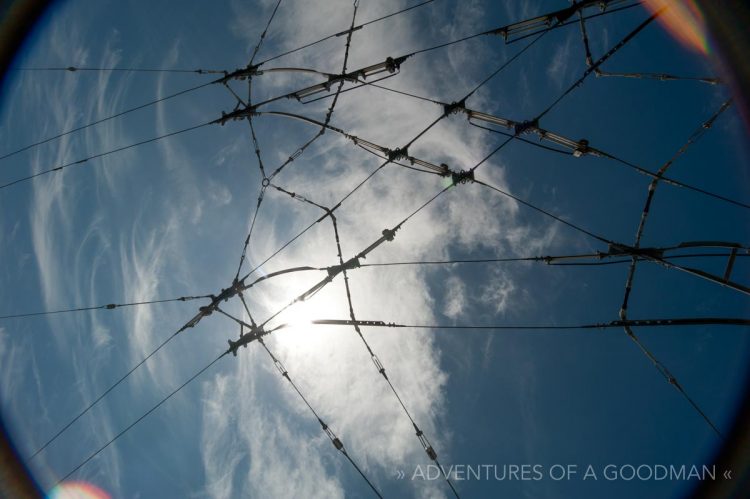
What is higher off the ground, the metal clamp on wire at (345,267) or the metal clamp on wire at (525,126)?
the metal clamp on wire at (525,126)

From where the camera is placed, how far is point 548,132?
1062cm

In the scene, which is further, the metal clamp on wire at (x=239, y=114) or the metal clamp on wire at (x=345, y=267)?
the metal clamp on wire at (x=239, y=114)

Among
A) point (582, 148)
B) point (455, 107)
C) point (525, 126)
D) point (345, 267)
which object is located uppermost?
point (455, 107)

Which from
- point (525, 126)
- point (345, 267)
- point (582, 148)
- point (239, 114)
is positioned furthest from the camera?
point (239, 114)

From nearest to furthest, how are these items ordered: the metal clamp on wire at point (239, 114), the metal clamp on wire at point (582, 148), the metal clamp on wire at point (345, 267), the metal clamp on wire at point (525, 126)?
1. the metal clamp on wire at point (582, 148)
2. the metal clamp on wire at point (525, 126)
3. the metal clamp on wire at point (345, 267)
4. the metal clamp on wire at point (239, 114)

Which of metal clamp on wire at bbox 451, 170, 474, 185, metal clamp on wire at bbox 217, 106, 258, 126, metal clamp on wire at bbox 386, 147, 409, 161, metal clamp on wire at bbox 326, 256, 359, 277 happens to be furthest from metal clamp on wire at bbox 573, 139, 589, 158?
metal clamp on wire at bbox 217, 106, 258, 126

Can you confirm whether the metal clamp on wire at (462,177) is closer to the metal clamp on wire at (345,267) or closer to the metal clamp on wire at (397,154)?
the metal clamp on wire at (397,154)

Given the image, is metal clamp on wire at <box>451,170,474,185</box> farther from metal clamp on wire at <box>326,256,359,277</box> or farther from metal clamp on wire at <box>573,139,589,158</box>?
metal clamp on wire at <box>326,256,359,277</box>

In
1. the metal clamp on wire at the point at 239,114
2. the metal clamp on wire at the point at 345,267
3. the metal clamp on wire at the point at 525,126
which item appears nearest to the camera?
the metal clamp on wire at the point at 525,126


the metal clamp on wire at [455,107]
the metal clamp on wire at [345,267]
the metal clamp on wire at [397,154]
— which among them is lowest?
the metal clamp on wire at [345,267]

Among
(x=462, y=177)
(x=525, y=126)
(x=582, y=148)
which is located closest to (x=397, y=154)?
(x=462, y=177)

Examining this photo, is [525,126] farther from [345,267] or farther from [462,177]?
[345,267]

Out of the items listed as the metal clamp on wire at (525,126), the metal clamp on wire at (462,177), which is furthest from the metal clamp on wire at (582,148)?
the metal clamp on wire at (462,177)

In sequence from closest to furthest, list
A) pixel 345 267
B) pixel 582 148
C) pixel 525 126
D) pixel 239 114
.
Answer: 1. pixel 582 148
2. pixel 525 126
3. pixel 345 267
4. pixel 239 114
